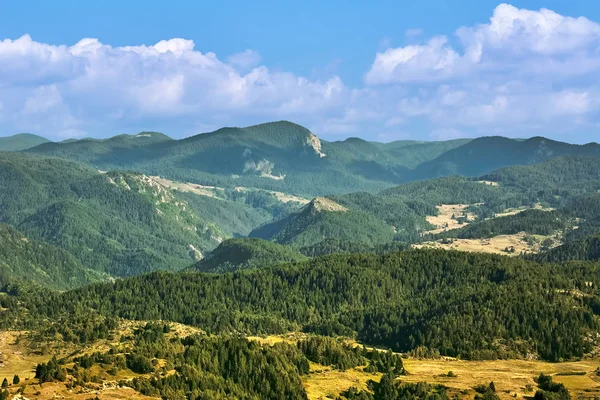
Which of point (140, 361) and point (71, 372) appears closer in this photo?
point (71, 372)

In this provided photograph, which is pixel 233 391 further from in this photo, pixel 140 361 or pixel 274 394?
pixel 140 361

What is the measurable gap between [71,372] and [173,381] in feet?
70.0

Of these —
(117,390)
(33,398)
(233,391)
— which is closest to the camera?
(33,398)

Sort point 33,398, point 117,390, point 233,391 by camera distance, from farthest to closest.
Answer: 1. point 233,391
2. point 117,390
3. point 33,398

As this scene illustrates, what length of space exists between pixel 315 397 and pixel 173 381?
3343 centimetres

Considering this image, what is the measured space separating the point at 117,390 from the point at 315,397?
152 feet

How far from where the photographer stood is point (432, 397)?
200 m

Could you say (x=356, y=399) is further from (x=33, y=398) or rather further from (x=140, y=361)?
(x=33, y=398)

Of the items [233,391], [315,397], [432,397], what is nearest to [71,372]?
[233,391]

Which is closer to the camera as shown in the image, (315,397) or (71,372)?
(71,372)

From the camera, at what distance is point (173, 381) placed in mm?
187875

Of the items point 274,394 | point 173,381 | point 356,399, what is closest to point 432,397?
point 356,399

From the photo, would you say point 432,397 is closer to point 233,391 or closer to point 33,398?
point 233,391

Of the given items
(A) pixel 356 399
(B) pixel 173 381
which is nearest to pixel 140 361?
(B) pixel 173 381
